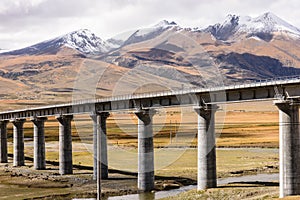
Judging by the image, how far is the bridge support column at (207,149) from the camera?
62250 mm

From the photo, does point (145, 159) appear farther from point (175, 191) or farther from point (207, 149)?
point (207, 149)

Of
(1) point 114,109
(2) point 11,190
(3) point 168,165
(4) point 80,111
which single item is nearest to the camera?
(2) point 11,190

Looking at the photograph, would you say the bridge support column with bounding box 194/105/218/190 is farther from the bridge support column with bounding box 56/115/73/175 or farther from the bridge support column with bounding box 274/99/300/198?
the bridge support column with bounding box 56/115/73/175

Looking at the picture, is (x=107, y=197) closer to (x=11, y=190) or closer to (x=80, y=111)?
(x=11, y=190)

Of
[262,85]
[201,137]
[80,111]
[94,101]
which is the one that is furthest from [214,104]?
[80,111]

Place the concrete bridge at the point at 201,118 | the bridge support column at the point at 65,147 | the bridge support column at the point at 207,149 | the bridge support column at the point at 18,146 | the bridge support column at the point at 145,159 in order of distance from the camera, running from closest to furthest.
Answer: the concrete bridge at the point at 201,118
the bridge support column at the point at 207,149
the bridge support column at the point at 145,159
the bridge support column at the point at 65,147
the bridge support column at the point at 18,146

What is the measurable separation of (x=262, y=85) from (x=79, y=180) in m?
36.6

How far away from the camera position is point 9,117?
117 m

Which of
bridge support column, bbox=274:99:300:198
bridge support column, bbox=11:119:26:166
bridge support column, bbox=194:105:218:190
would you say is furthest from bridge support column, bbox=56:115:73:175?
bridge support column, bbox=274:99:300:198

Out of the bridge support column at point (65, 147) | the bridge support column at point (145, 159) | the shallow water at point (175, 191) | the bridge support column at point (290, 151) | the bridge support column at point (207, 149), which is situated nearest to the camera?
the bridge support column at point (290, 151)

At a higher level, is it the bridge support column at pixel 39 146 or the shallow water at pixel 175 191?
the bridge support column at pixel 39 146

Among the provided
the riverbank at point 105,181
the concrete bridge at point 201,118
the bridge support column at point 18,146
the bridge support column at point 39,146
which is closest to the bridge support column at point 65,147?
the concrete bridge at point 201,118

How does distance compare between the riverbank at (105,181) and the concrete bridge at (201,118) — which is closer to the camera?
the concrete bridge at (201,118)

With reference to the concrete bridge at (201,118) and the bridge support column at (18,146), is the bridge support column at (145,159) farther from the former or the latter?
the bridge support column at (18,146)
